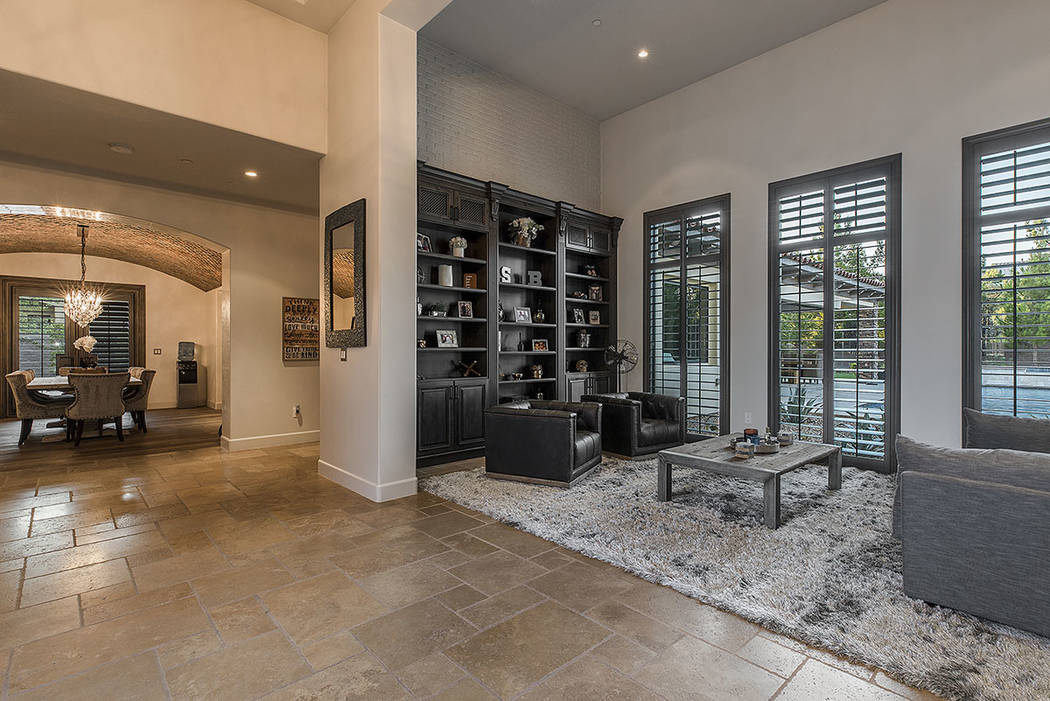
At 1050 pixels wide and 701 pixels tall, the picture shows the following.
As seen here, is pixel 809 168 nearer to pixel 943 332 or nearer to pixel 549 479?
pixel 943 332

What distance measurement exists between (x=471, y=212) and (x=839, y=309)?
4.05 m

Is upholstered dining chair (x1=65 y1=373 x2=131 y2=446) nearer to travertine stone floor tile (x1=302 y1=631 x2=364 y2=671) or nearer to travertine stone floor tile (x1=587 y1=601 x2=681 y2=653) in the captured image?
travertine stone floor tile (x1=302 y1=631 x2=364 y2=671)

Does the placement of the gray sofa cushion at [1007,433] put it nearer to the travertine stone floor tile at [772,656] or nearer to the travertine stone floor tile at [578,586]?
the travertine stone floor tile at [772,656]

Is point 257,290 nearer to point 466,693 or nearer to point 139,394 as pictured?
point 139,394

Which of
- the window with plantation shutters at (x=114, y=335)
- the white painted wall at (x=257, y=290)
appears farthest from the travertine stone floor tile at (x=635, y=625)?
the window with plantation shutters at (x=114, y=335)

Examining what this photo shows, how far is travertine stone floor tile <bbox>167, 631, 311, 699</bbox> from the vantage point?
1.89 meters

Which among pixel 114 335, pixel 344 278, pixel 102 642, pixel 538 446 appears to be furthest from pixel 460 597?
pixel 114 335

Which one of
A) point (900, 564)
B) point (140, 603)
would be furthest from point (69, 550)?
point (900, 564)

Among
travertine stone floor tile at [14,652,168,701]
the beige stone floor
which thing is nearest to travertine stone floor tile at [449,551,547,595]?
the beige stone floor

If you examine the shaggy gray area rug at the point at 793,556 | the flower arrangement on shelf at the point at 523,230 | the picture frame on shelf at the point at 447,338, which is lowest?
the shaggy gray area rug at the point at 793,556

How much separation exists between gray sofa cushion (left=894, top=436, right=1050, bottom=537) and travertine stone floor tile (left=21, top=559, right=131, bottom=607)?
13.5 ft

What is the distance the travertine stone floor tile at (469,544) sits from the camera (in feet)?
10.4

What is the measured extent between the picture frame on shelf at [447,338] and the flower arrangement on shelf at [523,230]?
138 cm

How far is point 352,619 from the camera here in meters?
2.39
